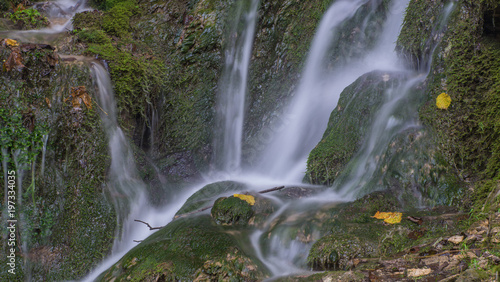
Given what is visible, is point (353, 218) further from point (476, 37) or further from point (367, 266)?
point (476, 37)

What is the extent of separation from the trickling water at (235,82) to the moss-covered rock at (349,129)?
2342mm

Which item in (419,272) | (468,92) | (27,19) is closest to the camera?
(419,272)

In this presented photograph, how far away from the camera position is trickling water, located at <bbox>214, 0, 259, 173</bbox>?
7.21 metres

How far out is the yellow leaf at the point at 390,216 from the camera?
321 cm

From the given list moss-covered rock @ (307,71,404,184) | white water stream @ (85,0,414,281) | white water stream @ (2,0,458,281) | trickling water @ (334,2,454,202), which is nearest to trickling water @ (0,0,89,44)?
white water stream @ (2,0,458,281)

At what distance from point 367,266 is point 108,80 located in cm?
465

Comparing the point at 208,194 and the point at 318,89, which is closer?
the point at 208,194

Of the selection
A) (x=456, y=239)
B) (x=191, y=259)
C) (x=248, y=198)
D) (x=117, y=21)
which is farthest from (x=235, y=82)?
(x=456, y=239)

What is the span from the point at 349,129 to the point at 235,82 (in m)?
2.91

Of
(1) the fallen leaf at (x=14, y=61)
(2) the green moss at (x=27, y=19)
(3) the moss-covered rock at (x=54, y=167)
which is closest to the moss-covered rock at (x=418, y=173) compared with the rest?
(3) the moss-covered rock at (x=54, y=167)

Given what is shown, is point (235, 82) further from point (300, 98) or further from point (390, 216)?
point (390, 216)

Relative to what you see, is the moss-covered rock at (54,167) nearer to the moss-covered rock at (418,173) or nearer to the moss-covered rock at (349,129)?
the moss-covered rock at (349,129)

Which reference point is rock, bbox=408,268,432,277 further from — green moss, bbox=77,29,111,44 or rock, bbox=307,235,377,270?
green moss, bbox=77,29,111,44

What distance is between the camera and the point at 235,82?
7.25 m
